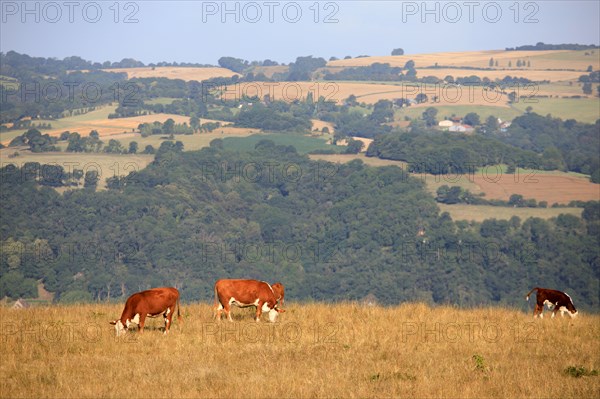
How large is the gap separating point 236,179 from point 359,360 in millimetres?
174154

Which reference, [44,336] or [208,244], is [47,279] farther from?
[44,336]

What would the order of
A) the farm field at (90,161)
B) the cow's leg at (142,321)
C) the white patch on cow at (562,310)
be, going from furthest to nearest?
1. the farm field at (90,161)
2. the white patch on cow at (562,310)
3. the cow's leg at (142,321)

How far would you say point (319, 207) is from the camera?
18088cm

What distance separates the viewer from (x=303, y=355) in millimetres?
18250

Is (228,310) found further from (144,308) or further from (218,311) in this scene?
(144,308)

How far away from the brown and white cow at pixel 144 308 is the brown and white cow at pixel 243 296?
4.83ft

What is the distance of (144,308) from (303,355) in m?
3.68

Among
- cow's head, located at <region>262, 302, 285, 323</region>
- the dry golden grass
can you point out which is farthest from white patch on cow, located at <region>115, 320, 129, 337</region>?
cow's head, located at <region>262, 302, 285, 323</region>

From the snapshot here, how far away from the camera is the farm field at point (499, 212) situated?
15662cm

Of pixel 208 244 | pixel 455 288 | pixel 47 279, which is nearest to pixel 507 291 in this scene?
pixel 455 288

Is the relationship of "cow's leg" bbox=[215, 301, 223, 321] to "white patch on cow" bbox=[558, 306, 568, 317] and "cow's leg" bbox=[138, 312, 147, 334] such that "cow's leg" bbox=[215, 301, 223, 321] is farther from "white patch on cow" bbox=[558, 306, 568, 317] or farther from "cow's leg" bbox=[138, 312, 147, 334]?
"white patch on cow" bbox=[558, 306, 568, 317]

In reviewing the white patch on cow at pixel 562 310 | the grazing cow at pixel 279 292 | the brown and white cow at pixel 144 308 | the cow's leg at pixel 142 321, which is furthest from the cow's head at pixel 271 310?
the white patch on cow at pixel 562 310

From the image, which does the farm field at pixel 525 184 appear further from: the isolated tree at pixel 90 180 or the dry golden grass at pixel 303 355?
the dry golden grass at pixel 303 355

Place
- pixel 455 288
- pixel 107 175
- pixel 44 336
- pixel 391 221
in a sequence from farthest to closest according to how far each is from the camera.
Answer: pixel 107 175 → pixel 391 221 → pixel 455 288 → pixel 44 336
